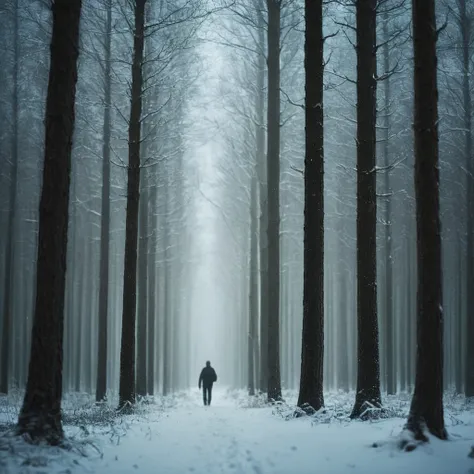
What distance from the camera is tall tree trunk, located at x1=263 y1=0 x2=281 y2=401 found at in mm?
13969

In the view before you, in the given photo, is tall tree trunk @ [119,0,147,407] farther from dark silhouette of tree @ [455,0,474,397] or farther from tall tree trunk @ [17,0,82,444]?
dark silhouette of tree @ [455,0,474,397]

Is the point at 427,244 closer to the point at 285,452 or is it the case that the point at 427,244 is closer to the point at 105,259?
the point at 285,452

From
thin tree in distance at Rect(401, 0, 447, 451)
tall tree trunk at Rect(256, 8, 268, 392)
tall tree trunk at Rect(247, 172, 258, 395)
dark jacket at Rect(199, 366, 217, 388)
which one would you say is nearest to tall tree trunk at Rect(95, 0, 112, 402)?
dark jacket at Rect(199, 366, 217, 388)

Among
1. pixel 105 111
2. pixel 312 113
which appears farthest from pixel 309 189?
pixel 105 111

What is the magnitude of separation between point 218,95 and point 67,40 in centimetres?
1194

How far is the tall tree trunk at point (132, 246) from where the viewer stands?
11.5 metres

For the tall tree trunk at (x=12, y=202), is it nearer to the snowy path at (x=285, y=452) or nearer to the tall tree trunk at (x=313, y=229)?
the snowy path at (x=285, y=452)

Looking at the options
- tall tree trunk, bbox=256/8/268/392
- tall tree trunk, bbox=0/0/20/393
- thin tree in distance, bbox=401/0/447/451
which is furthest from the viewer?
tall tree trunk, bbox=0/0/20/393

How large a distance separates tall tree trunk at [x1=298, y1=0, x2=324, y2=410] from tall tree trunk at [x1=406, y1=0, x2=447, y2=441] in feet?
10.4

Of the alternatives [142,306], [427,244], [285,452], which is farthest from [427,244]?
[142,306]

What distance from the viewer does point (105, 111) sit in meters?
16.2

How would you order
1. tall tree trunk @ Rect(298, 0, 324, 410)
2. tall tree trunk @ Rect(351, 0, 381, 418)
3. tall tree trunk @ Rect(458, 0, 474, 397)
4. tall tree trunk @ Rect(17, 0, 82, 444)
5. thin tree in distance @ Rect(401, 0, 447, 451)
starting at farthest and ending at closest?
tall tree trunk @ Rect(458, 0, 474, 397) → tall tree trunk @ Rect(298, 0, 324, 410) → tall tree trunk @ Rect(351, 0, 381, 418) → thin tree in distance @ Rect(401, 0, 447, 451) → tall tree trunk @ Rect(17, 0, 82, 444)

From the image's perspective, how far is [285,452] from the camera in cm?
636

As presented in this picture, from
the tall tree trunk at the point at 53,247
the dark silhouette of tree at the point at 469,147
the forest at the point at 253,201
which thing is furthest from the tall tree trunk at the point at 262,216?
the tall tree trunk at the point at 53,247
